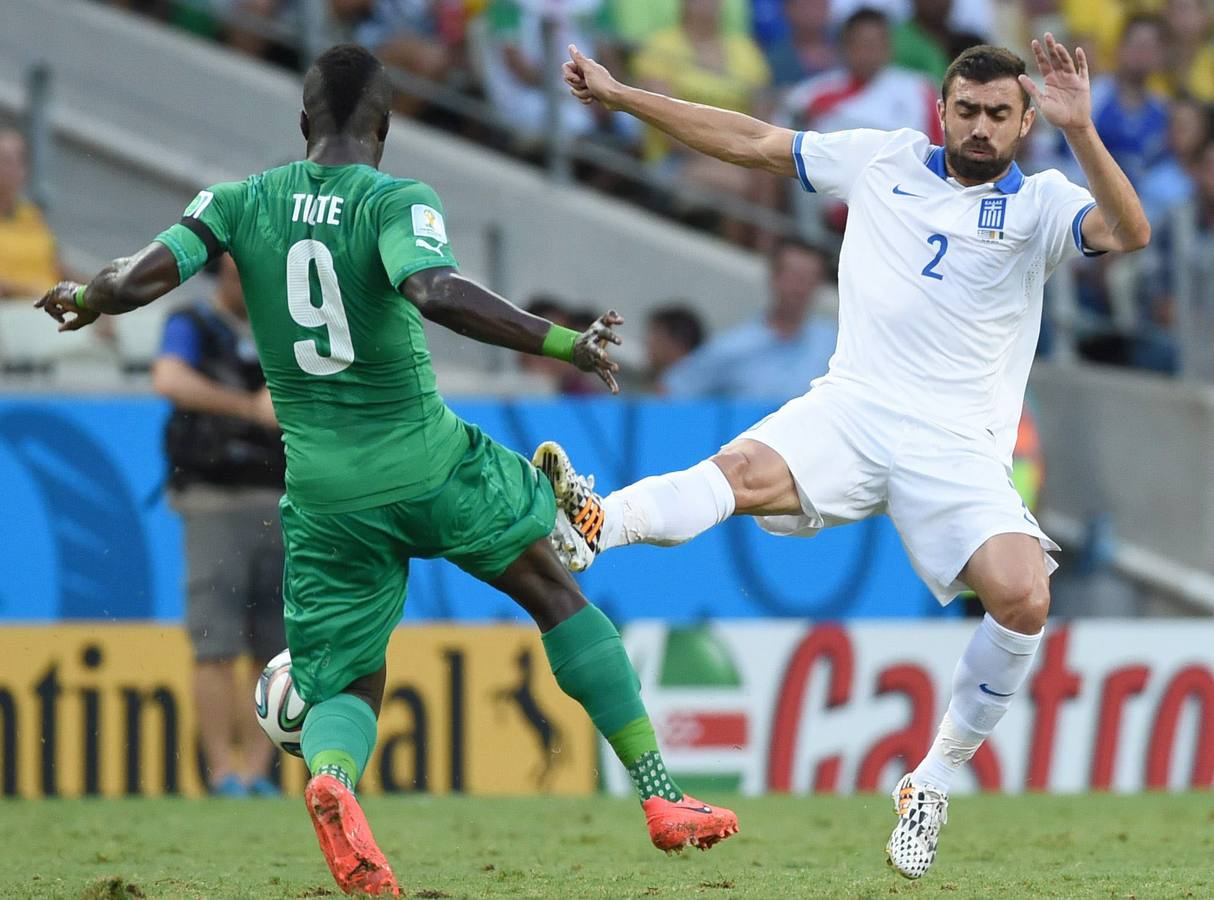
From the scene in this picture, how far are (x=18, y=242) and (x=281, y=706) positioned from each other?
6122mm

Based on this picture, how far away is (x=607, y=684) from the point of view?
241 inches

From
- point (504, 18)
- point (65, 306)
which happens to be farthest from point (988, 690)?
point (504, 18)

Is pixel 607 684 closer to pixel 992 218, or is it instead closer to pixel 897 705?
pixel 992 218

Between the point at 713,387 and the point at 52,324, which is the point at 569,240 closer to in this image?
the point at 713,387

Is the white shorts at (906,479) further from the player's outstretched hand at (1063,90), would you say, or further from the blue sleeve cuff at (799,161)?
the player's outstretched hand at (1063,90)

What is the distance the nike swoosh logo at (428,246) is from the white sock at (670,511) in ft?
3.83

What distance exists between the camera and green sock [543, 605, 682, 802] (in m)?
6.11

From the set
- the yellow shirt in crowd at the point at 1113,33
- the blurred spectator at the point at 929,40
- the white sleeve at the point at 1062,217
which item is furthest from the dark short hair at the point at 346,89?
the yellow shirt in crowd at the point at 1113,33

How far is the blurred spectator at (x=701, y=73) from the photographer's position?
13312 mm

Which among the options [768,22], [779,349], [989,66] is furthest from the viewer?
[768,22]

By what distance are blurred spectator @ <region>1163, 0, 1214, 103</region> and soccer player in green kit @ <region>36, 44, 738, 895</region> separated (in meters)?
10.8

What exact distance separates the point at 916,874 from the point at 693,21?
9.05 m

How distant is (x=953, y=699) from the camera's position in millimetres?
6527


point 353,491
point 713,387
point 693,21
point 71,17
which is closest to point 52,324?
point 71,17
